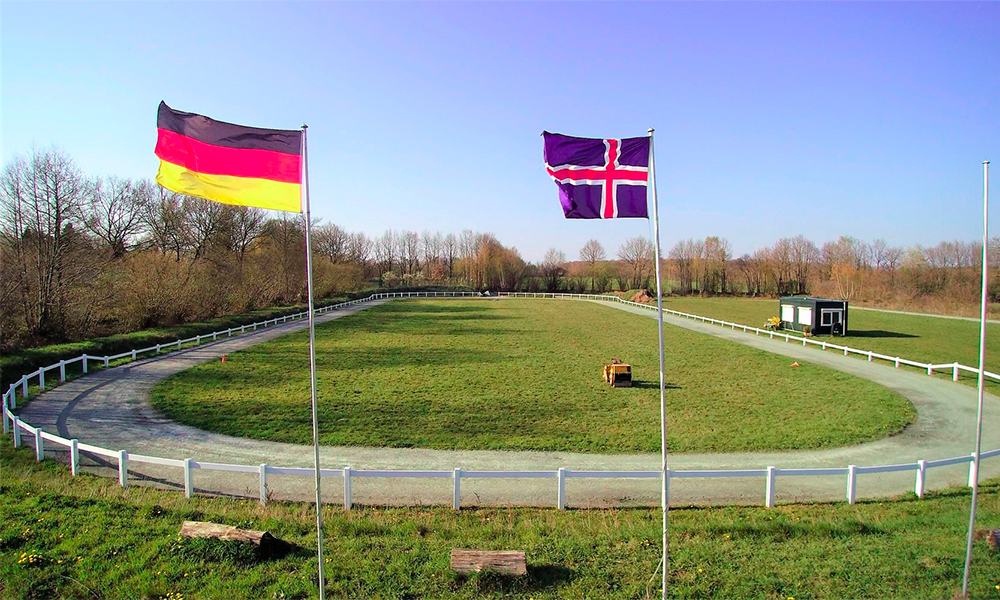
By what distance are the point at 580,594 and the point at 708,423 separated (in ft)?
34.2

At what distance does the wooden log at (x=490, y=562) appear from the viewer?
6535 mm

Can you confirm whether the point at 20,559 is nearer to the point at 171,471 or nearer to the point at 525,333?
the point at 171,471

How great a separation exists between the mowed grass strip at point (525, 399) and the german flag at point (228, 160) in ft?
26.2

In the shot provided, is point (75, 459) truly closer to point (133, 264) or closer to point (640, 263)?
point (133, 264)

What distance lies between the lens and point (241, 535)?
23.4 feet

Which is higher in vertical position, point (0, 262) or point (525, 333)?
point (0, 262)

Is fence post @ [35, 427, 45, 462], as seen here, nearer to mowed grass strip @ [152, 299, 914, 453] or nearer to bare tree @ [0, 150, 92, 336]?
mowed grass strip @ [152, 299, 914, 453]

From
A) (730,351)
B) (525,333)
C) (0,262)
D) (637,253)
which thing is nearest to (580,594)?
(730,351)

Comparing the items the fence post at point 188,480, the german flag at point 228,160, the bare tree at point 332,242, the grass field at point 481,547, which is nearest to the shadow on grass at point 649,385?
the grass field at point 481,547

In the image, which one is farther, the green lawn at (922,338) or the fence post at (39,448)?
the green lawn at (922,338)

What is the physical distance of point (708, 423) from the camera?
15.6 meters

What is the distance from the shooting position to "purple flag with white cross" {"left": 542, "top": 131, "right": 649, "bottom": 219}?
7.32m

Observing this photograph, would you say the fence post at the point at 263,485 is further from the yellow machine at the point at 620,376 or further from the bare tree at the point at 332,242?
the bare tree at the point at 332,242

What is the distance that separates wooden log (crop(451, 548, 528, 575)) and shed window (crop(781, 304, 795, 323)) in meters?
39.1
